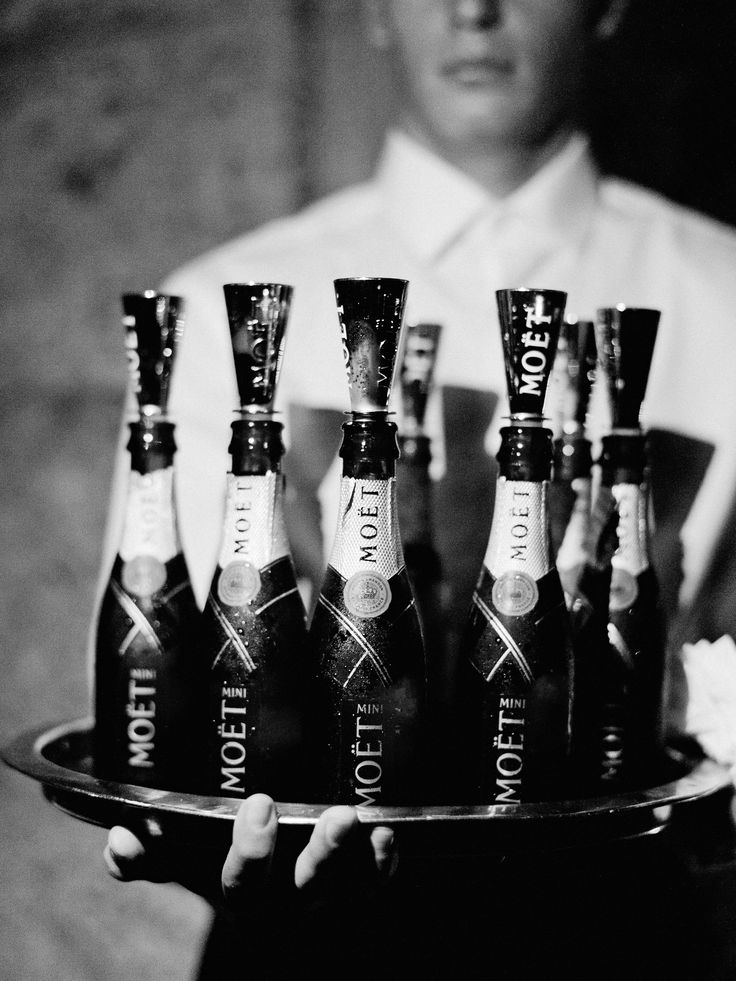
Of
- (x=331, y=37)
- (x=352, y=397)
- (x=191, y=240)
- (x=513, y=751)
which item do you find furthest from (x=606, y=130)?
(x=513, y=751)

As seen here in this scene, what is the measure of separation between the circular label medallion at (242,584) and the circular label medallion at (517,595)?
0.48 ft

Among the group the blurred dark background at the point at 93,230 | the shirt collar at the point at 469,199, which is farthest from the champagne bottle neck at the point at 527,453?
the blurred dark background at the point at 93,230

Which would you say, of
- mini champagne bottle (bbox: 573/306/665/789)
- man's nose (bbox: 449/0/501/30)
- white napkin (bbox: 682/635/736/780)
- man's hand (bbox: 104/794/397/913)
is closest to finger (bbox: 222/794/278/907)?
man's hand (bbox: 104/794/397/913)

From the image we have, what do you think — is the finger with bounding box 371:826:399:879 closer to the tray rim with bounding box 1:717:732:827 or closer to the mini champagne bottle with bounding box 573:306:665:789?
the tray rim with bounding box 1:717:732:827

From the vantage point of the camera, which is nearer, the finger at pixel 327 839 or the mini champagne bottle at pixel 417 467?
the finger at pixel 327 839

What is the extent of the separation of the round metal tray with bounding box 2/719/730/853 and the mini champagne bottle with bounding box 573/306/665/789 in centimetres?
4

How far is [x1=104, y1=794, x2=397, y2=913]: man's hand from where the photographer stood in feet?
1.60

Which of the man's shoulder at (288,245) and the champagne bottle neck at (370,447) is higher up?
the man's shoulder at (288,245)

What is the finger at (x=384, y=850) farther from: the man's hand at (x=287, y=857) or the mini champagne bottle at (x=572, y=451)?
the mini champagne bottle at (x=572, y=451)

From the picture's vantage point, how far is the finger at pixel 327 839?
48cm

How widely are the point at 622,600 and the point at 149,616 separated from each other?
0.31 meters

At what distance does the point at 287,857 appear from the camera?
52 cm

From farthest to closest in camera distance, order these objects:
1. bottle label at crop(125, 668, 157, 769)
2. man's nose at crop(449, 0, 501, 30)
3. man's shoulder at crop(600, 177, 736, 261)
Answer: man's shoulder at crop(600, 177, 736, 261) → man's nose at crop(449, 0, 501, 30) → bottle label at crop(125, 668, 157, 769)

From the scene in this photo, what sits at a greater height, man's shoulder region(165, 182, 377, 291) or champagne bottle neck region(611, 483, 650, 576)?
man's shoulder region(165, 182, 377, 291)
